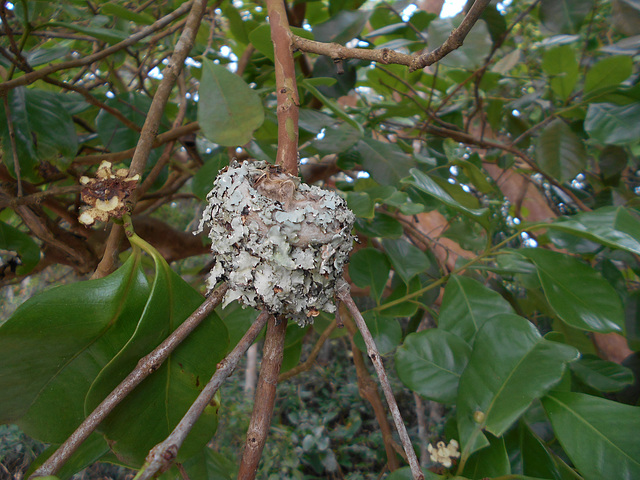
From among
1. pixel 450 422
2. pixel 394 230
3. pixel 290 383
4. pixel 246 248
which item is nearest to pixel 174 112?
pixel 394 230

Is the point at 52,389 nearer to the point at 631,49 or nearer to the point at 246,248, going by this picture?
the point at 246,248

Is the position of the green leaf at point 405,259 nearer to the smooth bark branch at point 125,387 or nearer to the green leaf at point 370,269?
the green leaf at point 370,269

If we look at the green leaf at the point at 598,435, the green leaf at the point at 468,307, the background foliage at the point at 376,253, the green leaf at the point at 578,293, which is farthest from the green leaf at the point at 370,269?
the green leaf at the point at 598,435

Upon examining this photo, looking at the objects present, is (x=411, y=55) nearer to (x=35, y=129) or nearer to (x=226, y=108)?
(x=226, y=108)

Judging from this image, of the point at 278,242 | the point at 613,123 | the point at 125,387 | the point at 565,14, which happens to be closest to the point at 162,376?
the point at 125,387

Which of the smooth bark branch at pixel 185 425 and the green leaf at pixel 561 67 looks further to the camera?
the green leaf at pixel 561 67

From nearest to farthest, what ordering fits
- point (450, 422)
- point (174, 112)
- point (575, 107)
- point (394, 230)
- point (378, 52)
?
1. point (378, 52)
2. point (450, 422)
3. point (394, 230)
4. point (575, 107)
5. point (174, 112)

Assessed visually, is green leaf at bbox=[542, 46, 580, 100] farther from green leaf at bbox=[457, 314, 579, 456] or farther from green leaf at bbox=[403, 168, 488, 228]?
green leaf at bbox=[457, 314, 579, 456]
